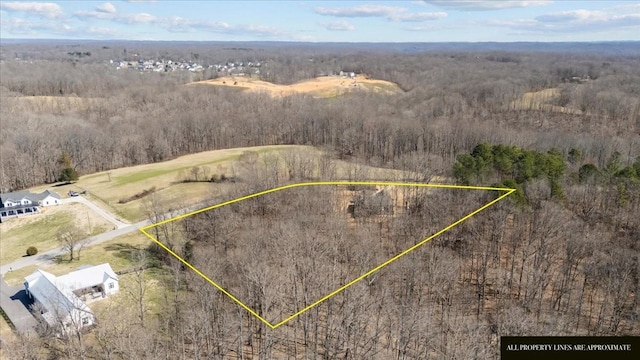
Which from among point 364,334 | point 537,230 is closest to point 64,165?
point 364,334

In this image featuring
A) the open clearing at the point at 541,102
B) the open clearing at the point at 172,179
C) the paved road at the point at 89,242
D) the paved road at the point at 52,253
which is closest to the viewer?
the paved road at the point at 52,253

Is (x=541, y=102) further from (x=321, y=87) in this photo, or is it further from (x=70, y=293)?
(x=70, y=293)

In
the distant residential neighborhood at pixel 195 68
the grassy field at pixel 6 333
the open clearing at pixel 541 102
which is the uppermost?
the distant residential neighborhood at pixel 195 68

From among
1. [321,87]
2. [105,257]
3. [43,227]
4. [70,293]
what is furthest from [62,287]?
[321,87]

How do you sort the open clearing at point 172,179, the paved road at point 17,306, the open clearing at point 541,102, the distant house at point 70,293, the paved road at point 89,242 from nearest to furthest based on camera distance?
1. the distant house at point 70,293
2. the paved road at point 17,306
3. the paved road at point 89,242
4. the open clearing at point 172,179
5. the open clearing at point 541,102

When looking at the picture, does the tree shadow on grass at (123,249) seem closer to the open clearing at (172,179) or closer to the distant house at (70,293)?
the distant house at (70,293)

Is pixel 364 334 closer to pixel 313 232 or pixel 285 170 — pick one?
pixel 313 232

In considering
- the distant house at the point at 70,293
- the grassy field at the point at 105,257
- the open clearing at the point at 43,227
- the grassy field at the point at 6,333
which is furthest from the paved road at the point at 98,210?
the grassy field at the point at 6,333
